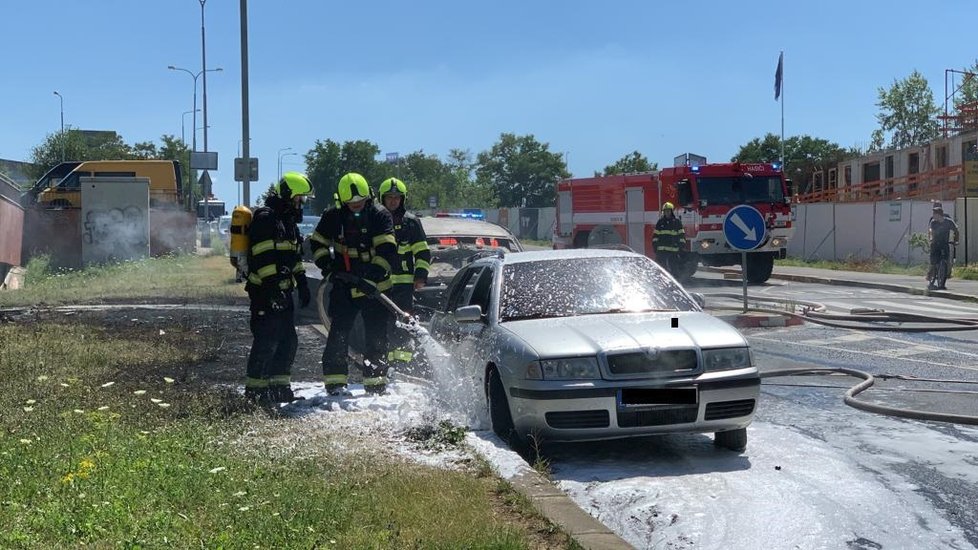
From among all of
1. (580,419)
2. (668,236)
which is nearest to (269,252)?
(580,419)

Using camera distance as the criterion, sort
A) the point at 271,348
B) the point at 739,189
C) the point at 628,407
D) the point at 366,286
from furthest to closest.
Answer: the point at 739,189 → the point at 366,286 → the point at 271,348 → the point at 628,407

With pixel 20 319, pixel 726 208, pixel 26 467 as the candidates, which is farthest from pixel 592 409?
pixel 726 208

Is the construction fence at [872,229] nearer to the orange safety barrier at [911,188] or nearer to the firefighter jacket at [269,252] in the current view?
the orange safety barrier at [911,188]

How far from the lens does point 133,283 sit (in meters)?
24.8

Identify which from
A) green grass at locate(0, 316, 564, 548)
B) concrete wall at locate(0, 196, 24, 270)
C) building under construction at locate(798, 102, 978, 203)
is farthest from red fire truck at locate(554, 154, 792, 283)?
green grass at locate(0, 316, 564, 548)

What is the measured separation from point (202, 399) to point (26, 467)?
2607mm

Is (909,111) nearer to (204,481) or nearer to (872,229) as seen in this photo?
(872,229)

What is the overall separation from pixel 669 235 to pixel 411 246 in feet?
34.3

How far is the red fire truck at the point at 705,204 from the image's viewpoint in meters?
25.0

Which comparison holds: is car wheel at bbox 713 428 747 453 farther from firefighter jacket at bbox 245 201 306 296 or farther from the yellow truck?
the yellow truck

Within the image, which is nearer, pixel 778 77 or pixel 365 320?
pixel 365 320

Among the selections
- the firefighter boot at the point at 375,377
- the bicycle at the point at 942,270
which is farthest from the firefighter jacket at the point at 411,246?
the bicycle at the point at 942,270

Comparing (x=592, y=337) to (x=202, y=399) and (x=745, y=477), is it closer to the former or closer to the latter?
(x=745, y=477)

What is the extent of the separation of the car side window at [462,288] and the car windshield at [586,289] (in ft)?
1.73
